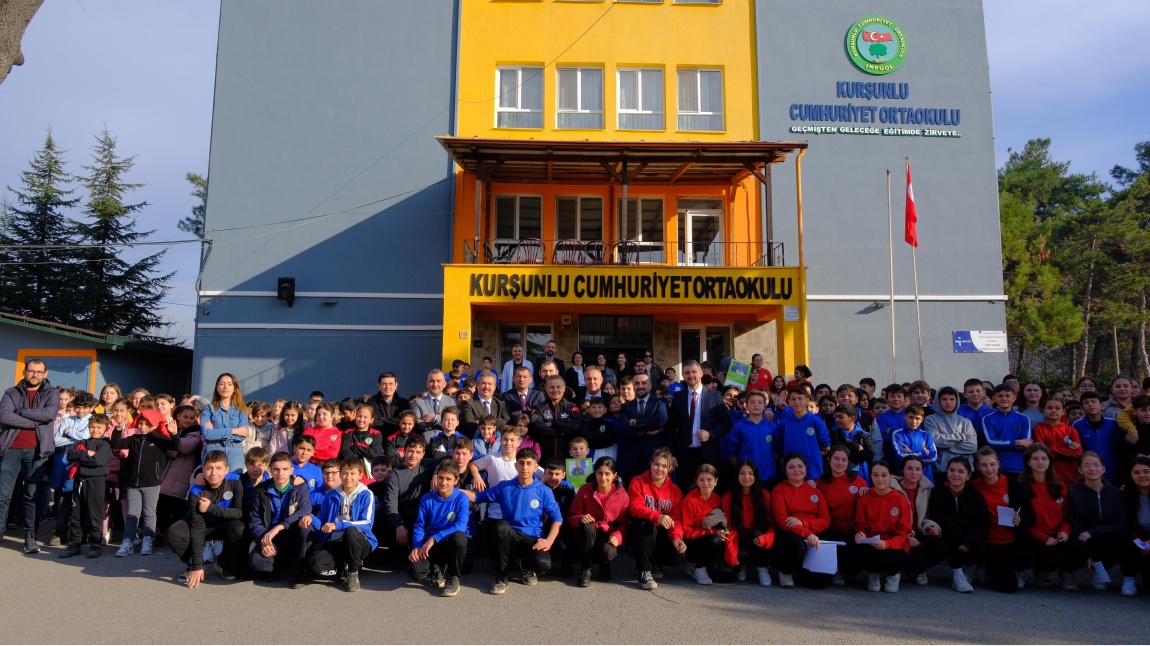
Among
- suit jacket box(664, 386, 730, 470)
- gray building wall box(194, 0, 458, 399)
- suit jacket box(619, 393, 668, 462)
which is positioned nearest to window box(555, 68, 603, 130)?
gray building wall box(194, 0, 458, 399)

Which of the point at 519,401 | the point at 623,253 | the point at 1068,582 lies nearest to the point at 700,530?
the point at 519,401

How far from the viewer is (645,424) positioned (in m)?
7.79

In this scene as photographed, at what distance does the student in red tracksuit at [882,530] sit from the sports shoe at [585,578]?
241cm

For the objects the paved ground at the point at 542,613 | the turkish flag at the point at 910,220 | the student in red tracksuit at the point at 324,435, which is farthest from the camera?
the turkish flag at the point at 910,220

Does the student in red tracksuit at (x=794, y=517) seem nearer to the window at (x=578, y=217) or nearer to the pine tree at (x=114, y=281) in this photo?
the window at (x=578, y=217)

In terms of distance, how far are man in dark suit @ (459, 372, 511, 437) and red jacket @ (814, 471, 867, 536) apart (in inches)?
138

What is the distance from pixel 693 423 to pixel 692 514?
133 centimetres

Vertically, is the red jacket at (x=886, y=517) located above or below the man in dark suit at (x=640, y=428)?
below

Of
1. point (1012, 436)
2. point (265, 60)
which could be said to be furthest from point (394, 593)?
point (265, 60)

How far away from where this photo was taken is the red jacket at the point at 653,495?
696cm

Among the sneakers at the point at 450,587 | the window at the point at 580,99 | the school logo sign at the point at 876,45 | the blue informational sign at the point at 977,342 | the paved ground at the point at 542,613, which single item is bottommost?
the paved ground at the point at 542,613

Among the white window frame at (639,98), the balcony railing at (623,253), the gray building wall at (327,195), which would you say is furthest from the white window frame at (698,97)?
the gray building wall at (327,195)

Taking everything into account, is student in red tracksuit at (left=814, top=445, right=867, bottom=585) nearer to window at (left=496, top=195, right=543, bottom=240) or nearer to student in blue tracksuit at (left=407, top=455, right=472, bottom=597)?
student in blue tracksuit at (left=407, top=455, right=472, bottom=597)

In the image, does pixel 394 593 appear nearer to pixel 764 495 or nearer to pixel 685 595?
pixel 685 595
